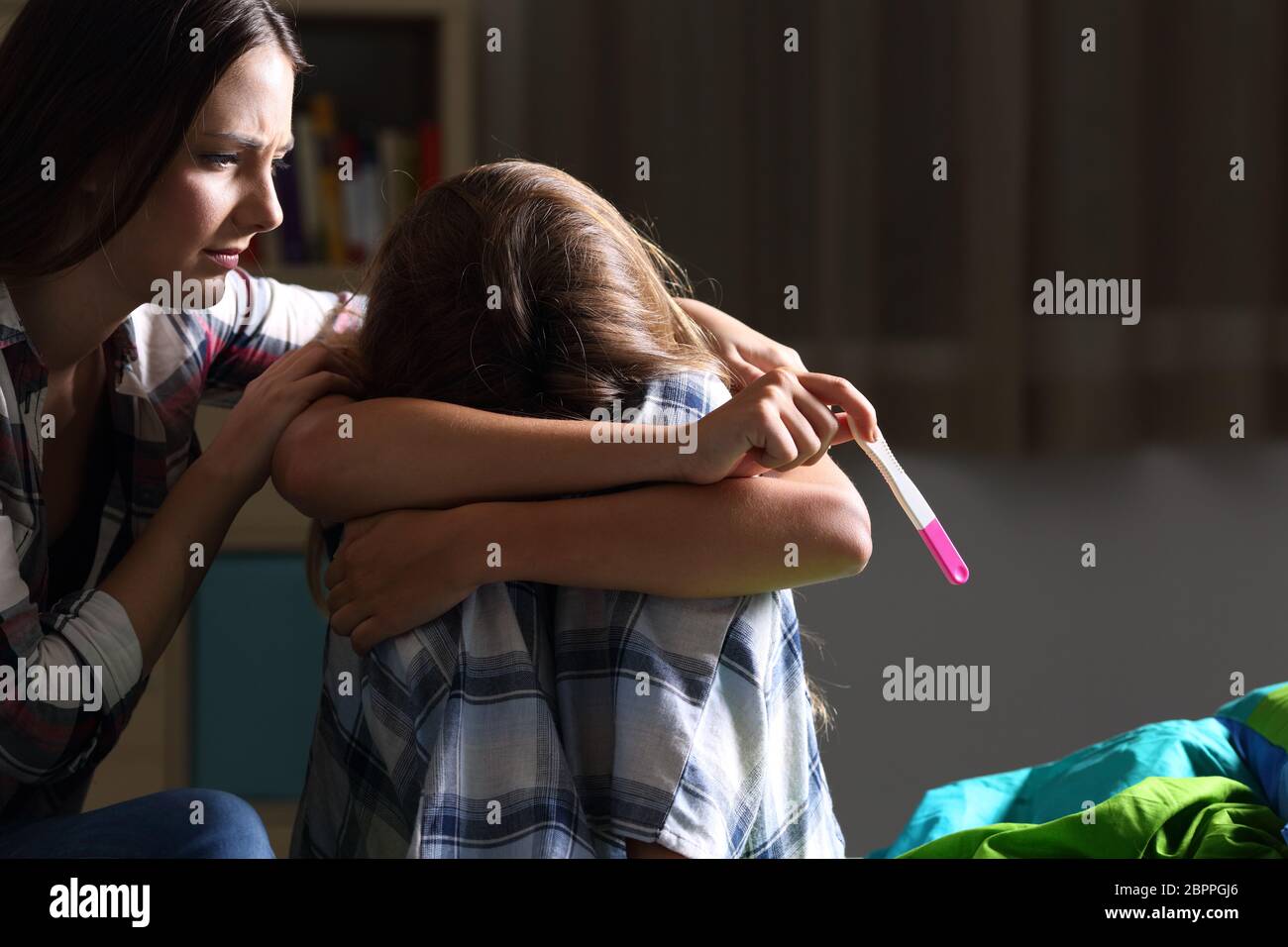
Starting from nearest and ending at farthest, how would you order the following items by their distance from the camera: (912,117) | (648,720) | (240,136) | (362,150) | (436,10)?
1. (648,720)
2. (240,136)
3. (436,10)
4. (362,150)
5. (912,117)

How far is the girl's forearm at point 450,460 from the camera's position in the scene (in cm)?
70

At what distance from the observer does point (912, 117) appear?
239cm

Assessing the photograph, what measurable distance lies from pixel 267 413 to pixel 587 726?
0.95 ft

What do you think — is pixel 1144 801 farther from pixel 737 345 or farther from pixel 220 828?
pixel 220 828

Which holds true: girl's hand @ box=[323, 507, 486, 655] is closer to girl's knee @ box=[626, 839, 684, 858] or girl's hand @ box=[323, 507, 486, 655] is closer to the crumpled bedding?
girl's knee @ box=[626, 839, 684, 858]

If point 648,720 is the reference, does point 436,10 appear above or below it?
above

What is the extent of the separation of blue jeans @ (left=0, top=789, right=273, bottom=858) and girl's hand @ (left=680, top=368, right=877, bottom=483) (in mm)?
325

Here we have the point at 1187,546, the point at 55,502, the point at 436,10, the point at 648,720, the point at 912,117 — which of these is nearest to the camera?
the point at 648,720

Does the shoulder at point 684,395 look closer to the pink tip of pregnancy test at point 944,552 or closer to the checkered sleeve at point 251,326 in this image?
the pink tip of pregnancy test at point 944,552

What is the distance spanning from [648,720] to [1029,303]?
6.51 ft

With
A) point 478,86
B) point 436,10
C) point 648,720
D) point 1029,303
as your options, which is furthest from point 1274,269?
point 648,720

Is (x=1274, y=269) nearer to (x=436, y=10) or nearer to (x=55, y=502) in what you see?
(x=436, y=10)

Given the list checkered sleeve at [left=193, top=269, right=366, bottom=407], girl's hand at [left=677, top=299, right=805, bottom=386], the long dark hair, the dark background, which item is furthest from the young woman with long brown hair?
the dark background

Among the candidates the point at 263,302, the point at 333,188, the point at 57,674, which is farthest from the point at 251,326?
the point at 333,188
